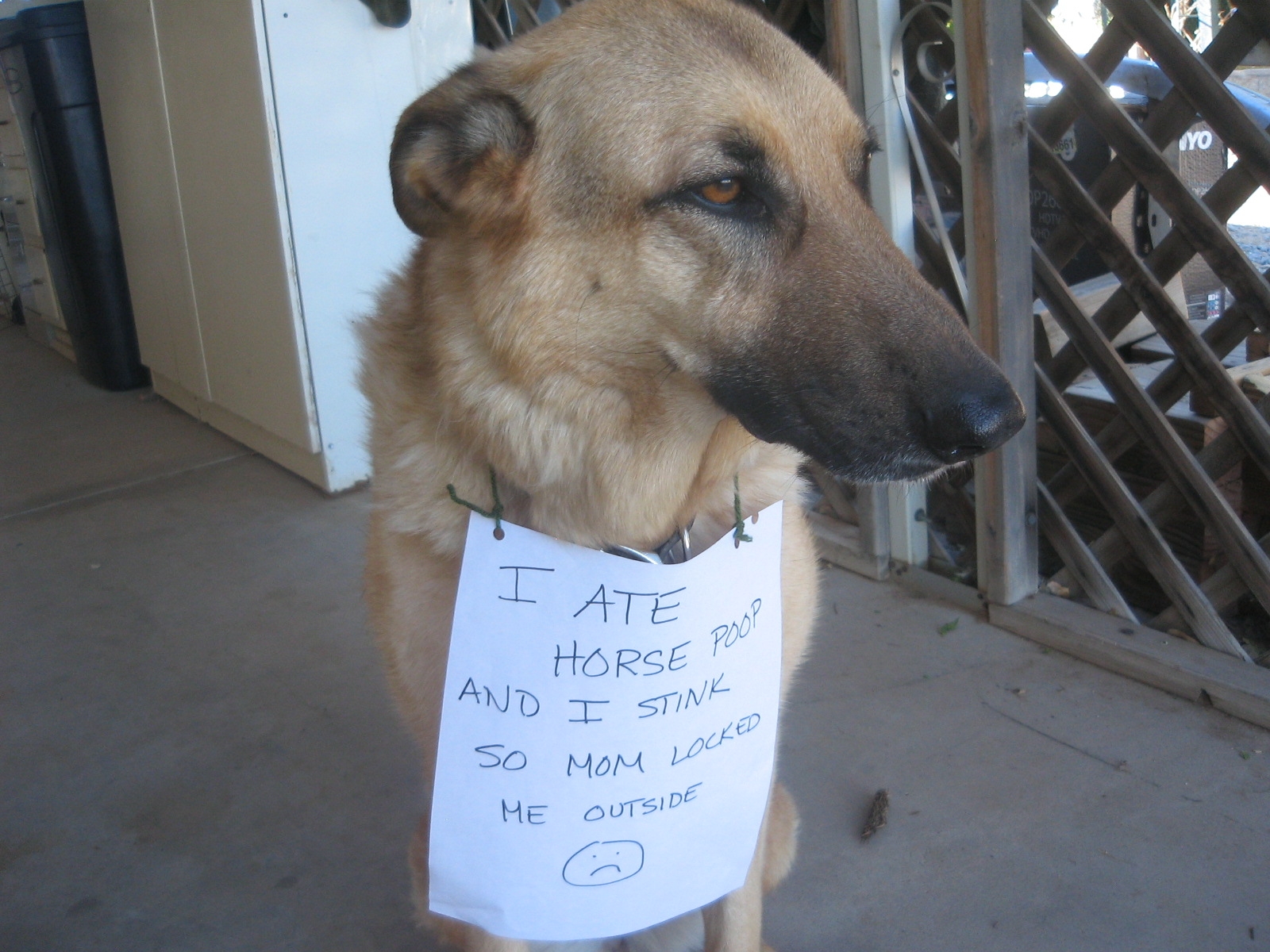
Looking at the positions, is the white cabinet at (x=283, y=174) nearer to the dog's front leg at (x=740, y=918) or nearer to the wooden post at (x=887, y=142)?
the wooden post at (x=887, y=142)

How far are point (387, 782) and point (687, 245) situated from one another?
137 cm

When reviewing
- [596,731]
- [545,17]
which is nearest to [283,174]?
[545,17]

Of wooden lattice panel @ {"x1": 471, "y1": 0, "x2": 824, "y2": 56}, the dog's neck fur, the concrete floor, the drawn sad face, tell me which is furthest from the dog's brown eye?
the concrete floor

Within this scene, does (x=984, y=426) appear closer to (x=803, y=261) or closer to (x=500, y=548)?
(x=803, y=261)

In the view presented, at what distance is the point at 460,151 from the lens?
1.12m

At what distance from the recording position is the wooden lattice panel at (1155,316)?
6.52ft

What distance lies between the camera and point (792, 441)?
1104mm

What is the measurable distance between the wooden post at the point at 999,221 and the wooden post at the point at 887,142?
0.19 metres

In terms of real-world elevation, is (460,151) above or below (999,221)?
above

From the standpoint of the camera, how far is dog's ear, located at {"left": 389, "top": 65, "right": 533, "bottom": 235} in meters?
1.11

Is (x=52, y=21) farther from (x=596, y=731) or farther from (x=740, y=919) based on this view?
(x=740, y=919)

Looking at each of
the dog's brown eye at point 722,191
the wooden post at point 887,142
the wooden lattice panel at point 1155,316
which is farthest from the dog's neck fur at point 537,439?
the wooden lattice panel at point 1155,316

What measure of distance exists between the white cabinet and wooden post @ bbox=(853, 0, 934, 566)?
1.25 meters

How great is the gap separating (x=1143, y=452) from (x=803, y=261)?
6.51 ft
